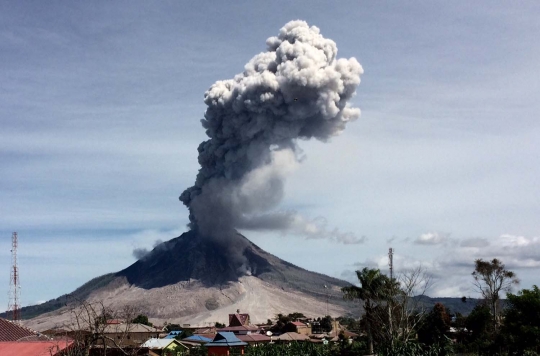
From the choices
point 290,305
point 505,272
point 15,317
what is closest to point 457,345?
point 505,272

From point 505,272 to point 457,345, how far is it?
12590mm

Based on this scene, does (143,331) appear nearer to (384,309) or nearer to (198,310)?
(384,309)

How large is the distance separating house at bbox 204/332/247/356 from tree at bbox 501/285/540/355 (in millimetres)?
27766

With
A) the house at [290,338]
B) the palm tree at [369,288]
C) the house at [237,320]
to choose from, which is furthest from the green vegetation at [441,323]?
the house at [237,320]

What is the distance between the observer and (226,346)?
2744 inches

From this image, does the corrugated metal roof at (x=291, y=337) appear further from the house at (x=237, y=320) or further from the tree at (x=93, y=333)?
the tree at (x=93, y=333)

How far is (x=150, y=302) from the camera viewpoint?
19038cm

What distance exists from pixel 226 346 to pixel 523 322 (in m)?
31.7

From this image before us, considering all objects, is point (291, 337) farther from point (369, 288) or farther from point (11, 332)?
point (11, 332)

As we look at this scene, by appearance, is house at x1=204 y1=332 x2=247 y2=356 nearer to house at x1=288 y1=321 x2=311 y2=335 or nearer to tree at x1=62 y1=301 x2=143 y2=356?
house at x1=288 y1=321 x2=311 y2=335

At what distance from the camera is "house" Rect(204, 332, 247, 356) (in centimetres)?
6803

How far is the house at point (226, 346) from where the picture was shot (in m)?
68.0

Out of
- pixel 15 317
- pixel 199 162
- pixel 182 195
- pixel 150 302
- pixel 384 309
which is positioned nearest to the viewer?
pixel 384 309

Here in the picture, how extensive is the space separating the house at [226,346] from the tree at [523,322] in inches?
1093
